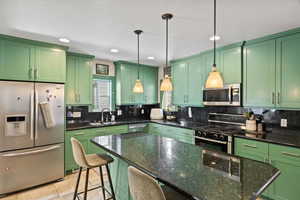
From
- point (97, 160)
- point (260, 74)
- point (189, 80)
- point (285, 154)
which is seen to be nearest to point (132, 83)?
point (189, 80)

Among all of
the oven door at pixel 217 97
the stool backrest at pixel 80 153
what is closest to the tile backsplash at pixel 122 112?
the oven door at pixel 217 97

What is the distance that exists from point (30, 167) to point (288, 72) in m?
4.14

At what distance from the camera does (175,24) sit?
7.00 ft

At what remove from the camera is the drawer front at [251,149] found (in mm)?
2236

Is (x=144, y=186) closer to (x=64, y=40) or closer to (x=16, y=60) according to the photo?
(x=64, y=40)

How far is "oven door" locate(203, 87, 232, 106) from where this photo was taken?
302cm

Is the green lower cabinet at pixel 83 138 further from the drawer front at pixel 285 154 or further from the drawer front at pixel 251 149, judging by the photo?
the drawer front at pixel 285 154

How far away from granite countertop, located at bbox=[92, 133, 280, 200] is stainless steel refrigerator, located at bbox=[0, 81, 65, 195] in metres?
1.38

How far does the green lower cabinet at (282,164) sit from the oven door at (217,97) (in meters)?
0.90

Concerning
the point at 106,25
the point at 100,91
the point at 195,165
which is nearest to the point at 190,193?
the point at 195,165

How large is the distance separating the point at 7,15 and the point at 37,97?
1.20m

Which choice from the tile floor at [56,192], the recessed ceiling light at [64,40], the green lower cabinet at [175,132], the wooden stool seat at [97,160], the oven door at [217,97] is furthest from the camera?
the green lower cabinet at [175,132]

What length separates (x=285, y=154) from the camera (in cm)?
206

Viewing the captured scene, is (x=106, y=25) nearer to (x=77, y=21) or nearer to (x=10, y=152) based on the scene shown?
(x=77, y=21)
